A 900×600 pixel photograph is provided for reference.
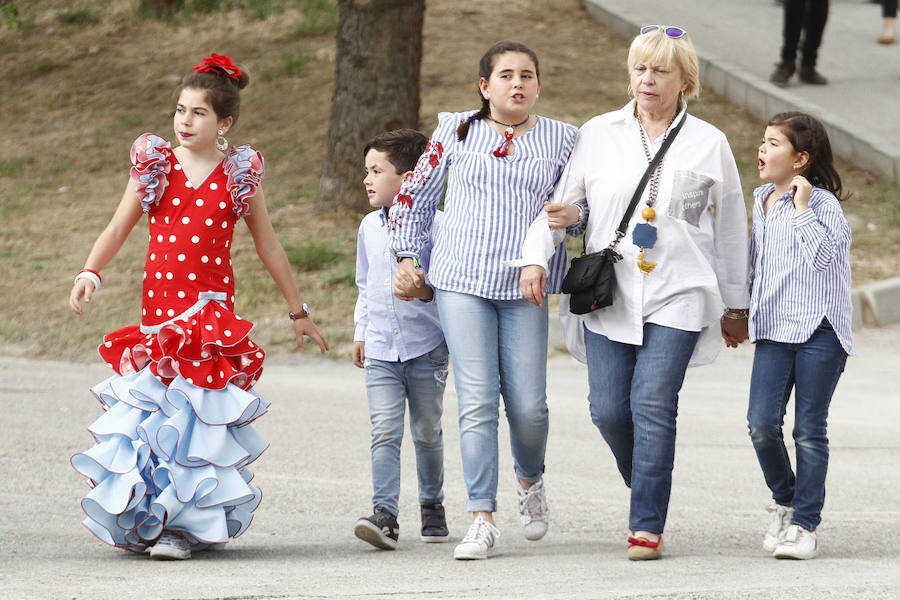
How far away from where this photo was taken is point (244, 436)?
15.1ft

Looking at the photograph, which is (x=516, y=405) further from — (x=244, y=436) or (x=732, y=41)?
(x=732, y=41)

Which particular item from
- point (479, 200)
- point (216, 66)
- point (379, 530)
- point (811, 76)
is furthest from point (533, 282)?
point (811, 76)

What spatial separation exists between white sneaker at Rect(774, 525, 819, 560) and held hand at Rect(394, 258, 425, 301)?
1498mm

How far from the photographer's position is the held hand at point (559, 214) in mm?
4480

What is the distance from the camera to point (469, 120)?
4.67 meters

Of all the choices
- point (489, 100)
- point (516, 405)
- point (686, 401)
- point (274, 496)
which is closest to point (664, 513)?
point (516, 405)

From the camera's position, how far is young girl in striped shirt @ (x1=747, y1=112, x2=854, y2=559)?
14.7ft

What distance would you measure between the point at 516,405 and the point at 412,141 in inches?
42.1

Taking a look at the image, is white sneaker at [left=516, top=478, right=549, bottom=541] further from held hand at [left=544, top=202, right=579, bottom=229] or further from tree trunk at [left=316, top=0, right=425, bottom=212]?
tree trunk at [left=316, top=0, right=425, bottom=212]

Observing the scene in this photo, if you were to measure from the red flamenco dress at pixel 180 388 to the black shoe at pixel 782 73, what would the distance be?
1093cm

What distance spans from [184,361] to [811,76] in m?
11.8

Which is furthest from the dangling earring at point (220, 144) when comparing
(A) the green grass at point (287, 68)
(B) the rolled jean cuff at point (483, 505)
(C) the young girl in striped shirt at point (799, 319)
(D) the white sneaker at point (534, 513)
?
(A) the green grass at point (287, 68)

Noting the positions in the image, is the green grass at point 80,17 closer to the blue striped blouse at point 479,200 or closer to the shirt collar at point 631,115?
the blue striped blouse at point 479,200

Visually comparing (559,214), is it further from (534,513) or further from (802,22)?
(802,22)
